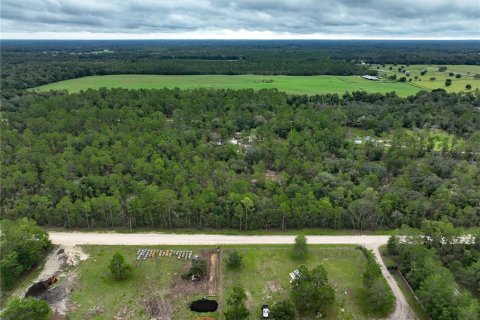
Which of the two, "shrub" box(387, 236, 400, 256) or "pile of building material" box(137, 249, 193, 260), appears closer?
"shrub" box(387, 236, 400, 256)

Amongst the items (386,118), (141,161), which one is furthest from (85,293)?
(386,118)

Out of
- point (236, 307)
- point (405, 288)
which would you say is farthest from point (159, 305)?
point (405, 288)

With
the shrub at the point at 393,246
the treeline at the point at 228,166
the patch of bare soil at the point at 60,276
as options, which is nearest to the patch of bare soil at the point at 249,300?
the treeline at the point at 228,166

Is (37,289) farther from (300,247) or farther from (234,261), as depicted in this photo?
(300,247)

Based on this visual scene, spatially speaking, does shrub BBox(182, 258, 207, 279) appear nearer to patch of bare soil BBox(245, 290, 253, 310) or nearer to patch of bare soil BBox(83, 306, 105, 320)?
patch of bare soil BBox(245, 290, 253, 310)

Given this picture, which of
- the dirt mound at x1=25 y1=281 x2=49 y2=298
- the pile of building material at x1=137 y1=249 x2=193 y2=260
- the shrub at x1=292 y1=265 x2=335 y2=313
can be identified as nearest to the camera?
the shrub at x1=292 y1=265 x2=335 y2=313

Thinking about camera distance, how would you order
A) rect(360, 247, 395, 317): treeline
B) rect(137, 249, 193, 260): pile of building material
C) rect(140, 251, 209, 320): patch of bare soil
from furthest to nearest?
rect(137, 249, 193, 260): pile of building material
rect(140, 251, 209, 320): patch of bare soil
rect(360, 247, 395, 317): treeline

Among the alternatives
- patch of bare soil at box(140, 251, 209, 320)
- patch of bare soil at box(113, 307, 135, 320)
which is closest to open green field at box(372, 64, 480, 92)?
patch of bare soil at box(140, 251, 209, 320)
